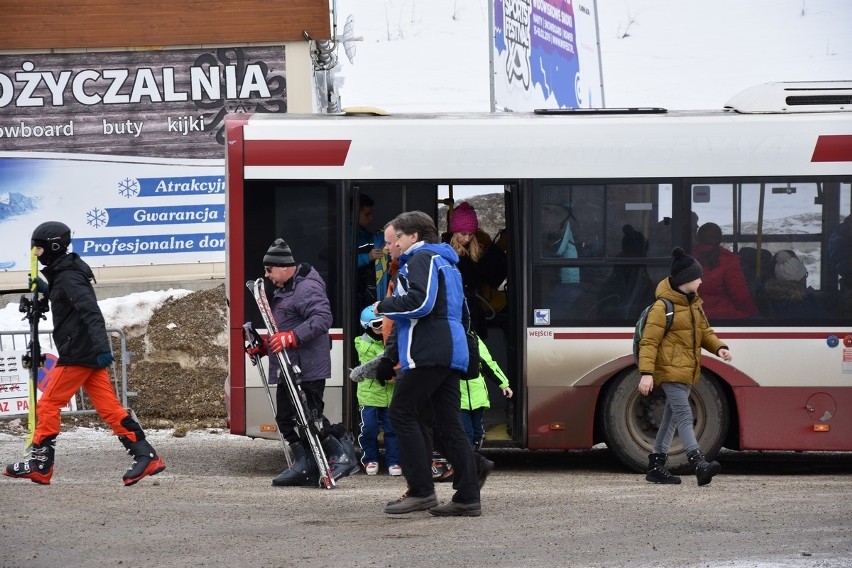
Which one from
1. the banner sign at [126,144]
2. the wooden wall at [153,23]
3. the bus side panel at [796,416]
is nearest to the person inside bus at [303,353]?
the bus side panel at [796,416]

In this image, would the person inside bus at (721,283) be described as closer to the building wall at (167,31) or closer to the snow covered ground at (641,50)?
the building wall at (167,31)

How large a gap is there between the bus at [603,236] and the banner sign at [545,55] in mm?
4538

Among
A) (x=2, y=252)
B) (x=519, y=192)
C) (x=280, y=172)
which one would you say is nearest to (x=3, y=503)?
(x=280, y=172)

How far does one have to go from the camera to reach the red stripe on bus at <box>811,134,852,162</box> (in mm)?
10055

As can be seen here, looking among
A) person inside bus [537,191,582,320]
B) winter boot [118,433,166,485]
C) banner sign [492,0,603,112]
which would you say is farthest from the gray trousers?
banner sign [492,0,603,112]

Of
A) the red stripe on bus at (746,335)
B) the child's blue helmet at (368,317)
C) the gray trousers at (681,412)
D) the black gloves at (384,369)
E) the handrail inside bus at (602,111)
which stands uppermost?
the handrail inside bus at (602,111)

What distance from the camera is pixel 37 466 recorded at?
9.12 m

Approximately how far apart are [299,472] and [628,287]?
284cm

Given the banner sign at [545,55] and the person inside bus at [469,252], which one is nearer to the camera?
the person inside bus at [469,252]

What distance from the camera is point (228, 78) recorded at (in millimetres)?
16062

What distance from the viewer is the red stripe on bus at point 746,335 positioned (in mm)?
10008

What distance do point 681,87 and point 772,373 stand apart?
3586 centimetres

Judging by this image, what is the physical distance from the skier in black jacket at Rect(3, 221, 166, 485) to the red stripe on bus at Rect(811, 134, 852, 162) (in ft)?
17.6

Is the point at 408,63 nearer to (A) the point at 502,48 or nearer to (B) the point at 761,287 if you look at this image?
(A) the point at 502,48
